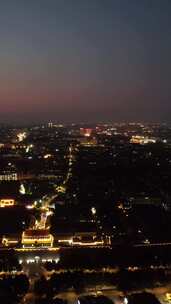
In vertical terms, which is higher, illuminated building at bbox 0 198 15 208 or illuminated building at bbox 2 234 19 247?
illuminated building at bbox 0 198 15 208

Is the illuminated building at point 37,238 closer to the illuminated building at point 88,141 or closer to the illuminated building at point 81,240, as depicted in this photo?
the illuminated building at point 81,240

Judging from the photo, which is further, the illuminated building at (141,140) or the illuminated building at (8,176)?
the illuminated building at (141,140)

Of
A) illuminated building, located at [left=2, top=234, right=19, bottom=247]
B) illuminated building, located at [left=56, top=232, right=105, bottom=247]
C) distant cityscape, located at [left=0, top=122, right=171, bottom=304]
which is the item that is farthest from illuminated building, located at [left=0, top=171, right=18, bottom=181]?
illuminated building, located at [left=56, top=232, right=105, bottom=247]

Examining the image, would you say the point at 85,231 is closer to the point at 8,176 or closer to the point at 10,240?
the point at 10,240

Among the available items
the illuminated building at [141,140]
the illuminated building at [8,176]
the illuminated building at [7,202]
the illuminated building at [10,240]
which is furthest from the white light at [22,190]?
the illuminated building at [141,140]

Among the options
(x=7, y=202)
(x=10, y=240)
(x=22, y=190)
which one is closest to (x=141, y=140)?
(x=22, y=190)

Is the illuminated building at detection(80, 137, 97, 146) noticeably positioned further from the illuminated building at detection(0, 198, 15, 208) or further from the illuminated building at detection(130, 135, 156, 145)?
the illuminated building at detection(0, 198, 15, 208)
